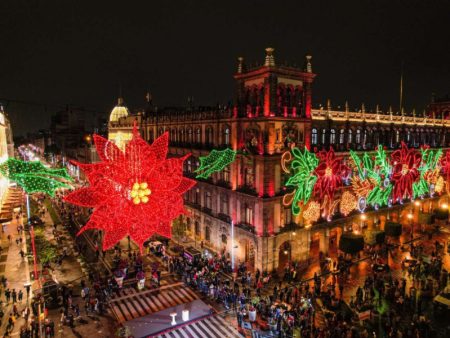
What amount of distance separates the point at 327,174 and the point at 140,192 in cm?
2335

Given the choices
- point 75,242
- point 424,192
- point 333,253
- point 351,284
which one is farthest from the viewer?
point 424,192

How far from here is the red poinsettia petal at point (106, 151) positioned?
931 inches

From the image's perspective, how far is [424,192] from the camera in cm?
5369

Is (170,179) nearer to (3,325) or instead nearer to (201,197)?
(3,325)

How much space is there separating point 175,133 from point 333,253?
1163 inches

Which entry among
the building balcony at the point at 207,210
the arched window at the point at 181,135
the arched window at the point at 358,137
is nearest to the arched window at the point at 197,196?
the building balcony at the point at 207,210

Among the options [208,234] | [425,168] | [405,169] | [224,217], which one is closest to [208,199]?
[208,234]

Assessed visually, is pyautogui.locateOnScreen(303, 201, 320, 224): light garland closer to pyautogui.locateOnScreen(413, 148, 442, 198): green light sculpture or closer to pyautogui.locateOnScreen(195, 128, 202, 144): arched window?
pyautogui.locateOnScreen(195, 128, 202, 144): arched window

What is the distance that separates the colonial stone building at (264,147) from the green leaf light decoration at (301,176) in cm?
126

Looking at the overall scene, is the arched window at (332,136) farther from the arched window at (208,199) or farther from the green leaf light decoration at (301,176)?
the arched window at (208,199)

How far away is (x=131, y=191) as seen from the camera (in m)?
24.9

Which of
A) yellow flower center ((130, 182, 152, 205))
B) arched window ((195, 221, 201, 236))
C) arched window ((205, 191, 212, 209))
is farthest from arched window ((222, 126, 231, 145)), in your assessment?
yellow flower center ((130, 182, 152, 205))

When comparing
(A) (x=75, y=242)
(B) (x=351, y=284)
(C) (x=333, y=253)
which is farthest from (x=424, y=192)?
(A) (x=75, y=242)

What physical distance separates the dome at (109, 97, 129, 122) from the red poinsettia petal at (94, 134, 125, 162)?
207ft
